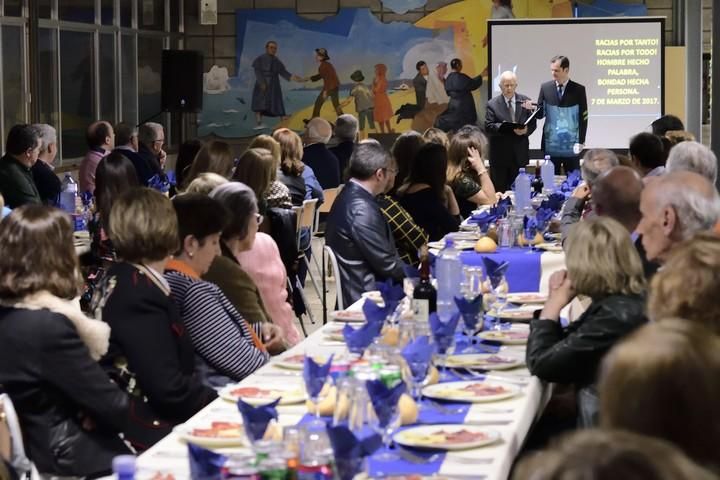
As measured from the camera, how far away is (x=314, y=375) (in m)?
3.30

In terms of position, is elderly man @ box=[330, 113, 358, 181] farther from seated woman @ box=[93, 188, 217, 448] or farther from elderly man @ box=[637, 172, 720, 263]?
seated woman @ box=[93, 188, 217, 448]

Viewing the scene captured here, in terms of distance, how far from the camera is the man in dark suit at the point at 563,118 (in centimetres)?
1509

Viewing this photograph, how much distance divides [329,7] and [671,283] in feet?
57.5

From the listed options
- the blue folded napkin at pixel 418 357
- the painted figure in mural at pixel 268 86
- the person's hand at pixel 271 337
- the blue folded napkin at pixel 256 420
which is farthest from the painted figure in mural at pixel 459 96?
the blue folded napkin at pixel 256 420

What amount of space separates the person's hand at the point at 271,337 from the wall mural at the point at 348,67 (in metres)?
15.0

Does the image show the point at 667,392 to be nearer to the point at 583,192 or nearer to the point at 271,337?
the point at 271,337

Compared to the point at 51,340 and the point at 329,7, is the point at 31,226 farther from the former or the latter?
the point at 329,7

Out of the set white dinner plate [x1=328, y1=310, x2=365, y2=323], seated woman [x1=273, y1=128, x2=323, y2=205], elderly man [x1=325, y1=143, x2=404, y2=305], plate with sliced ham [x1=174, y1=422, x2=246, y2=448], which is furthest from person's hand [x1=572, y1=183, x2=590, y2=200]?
plate with sliced ham [x1=174, y1=422, x2=246, y2=448]

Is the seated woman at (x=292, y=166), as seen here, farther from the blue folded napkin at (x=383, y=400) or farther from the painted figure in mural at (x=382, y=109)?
the painted figure in mural at (x=382, y=109)

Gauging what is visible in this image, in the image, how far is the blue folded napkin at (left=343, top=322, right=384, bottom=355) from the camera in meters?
3.85

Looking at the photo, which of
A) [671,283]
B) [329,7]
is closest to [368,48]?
[329,7]

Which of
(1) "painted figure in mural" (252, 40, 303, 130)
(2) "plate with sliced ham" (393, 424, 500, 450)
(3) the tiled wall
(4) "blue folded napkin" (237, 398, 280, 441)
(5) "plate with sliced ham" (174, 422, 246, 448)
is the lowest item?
(2) "plate with sliced ham" (393, 424, 500, 450)

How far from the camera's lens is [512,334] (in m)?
4.75

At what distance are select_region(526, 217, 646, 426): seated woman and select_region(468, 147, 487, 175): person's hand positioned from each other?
19.3ft
